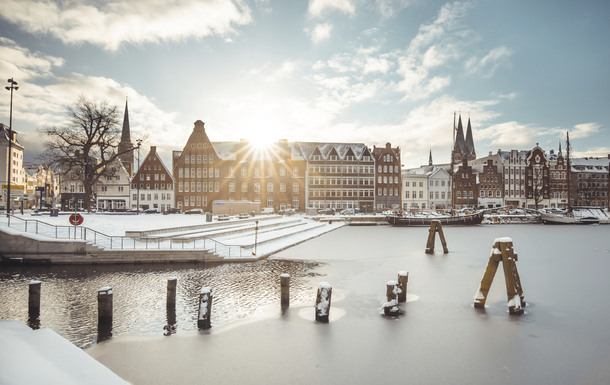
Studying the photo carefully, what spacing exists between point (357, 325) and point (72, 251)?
19709 millimetres

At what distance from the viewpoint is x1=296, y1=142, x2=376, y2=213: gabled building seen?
Answer: 78312 mm

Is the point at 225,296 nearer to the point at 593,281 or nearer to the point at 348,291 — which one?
the point at 348,291

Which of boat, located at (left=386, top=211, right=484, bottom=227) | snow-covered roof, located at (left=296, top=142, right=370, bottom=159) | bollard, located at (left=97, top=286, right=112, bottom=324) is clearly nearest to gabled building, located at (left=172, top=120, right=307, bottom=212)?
snow-covered roof, located at (left=296, top=142, right=370, bottom=159)

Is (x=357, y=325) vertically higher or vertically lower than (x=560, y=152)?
lower

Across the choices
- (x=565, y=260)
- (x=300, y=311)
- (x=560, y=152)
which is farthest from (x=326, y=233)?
(x=560, y=152)

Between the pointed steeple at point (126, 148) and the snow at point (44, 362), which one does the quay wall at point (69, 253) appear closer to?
the snow at point (44, 362)

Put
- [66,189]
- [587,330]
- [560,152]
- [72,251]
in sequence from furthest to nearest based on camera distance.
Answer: [560,152], [66,189], [72,251], [587,330]

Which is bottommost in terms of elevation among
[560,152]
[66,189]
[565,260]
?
[565,260]

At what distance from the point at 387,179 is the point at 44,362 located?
78777 mm

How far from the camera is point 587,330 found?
1091cm

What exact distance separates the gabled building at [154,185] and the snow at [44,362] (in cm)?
6918

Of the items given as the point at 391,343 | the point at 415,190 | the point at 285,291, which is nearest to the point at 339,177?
the point at 415,190

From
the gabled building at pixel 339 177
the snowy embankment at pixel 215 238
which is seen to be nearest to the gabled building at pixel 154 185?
the gabled building at pixel 339 177

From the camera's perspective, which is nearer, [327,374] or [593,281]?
[327,374]
